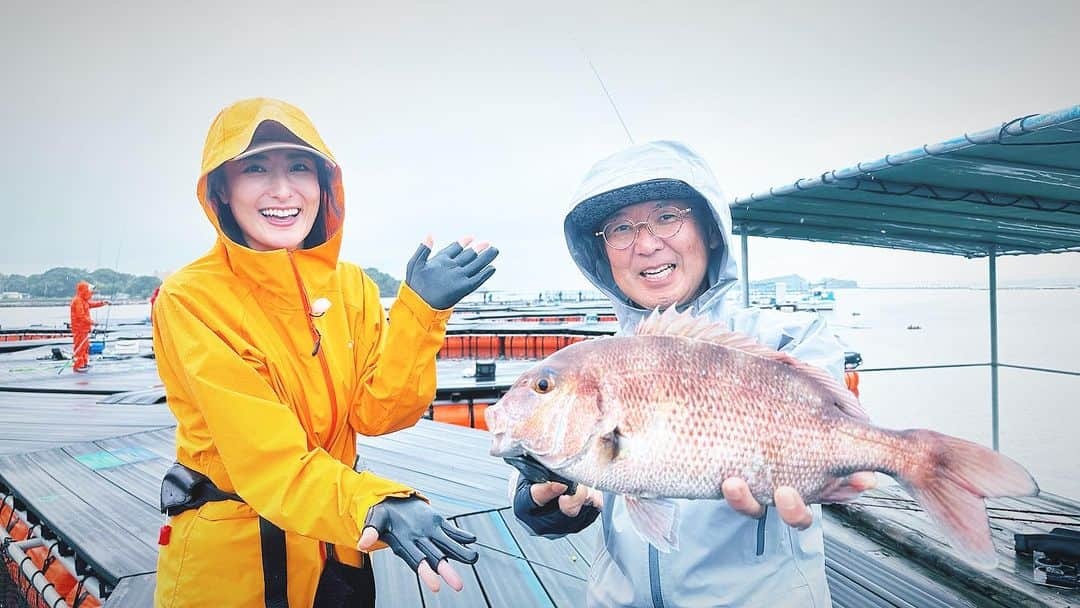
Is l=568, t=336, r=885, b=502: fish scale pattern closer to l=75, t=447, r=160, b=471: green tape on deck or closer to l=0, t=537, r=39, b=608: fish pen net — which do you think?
l=0, t=537, r=39, b=608: fish pen net

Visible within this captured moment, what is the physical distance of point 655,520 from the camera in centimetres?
147

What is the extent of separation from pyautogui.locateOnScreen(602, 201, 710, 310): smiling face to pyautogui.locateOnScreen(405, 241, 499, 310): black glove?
0.56 metres

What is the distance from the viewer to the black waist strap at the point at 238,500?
1.80 meters

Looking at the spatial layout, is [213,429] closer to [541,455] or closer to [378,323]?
[378,323]

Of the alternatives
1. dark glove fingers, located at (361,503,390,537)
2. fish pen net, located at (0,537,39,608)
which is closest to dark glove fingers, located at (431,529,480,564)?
dark glove fingers, located at (361,503,390,537)

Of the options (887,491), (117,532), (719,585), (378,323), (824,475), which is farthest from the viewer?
(887,491)

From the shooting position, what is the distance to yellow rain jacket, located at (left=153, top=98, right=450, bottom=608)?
1.65 metres

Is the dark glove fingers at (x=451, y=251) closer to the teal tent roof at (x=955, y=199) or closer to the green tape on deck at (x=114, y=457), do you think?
the teal tent roof at (x=955, y=199)

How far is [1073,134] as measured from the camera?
111 inches

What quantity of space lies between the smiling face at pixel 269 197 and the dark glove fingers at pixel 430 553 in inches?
48.2

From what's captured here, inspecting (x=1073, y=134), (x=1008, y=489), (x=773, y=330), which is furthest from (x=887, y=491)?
(x=1008, y=489)

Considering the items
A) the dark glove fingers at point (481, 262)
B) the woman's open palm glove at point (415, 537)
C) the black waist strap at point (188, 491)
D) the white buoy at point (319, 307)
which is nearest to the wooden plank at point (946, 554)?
the woman's open palm glove at point (415, 537)

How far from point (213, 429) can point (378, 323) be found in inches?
34.7

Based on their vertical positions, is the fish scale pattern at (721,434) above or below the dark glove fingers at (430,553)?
above
